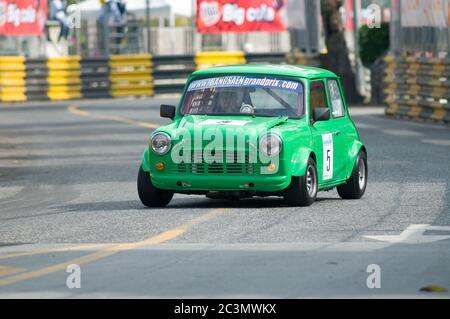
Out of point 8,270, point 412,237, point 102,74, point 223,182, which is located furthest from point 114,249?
point 102,74

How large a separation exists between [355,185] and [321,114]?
1025 mm

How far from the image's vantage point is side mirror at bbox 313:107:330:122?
14.2 meters

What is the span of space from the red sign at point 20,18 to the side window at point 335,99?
31156mm

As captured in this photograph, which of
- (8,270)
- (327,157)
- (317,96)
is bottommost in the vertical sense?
(8,270)

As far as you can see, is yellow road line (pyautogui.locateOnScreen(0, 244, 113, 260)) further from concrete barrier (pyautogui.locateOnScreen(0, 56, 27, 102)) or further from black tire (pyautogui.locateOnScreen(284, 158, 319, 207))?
concrete barrier (pyautogui.locateOnScreen(0, 56, 27, 102))

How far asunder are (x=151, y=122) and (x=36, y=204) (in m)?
15.7

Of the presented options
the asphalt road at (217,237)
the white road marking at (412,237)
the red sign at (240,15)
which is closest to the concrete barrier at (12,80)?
the red sign at (240,15)

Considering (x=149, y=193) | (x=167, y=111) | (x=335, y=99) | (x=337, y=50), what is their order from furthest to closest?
(x=337, y=50) → (x=335, y=99) → (x=167, y=111) → (x=149, y=193)

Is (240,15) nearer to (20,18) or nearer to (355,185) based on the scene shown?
(20,18)

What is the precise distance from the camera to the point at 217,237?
1128 cm

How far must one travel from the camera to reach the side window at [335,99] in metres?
15.2

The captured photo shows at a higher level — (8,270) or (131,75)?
(8,270)

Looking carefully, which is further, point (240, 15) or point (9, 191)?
point (240, 15)
